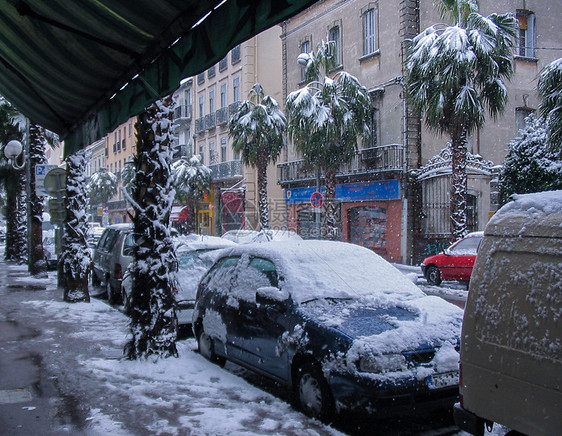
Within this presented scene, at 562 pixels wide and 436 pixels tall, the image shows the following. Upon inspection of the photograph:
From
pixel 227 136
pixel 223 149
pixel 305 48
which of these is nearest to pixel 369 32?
pixel 305 48

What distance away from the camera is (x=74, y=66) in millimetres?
4895

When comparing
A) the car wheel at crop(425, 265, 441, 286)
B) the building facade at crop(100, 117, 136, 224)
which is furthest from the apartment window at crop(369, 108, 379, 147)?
the building facade at crop(100, 117, 136, 224)

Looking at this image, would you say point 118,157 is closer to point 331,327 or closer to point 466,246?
point 466,246

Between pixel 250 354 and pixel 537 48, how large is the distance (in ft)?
84.4

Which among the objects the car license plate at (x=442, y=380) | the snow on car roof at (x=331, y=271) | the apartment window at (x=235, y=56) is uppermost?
the apartment window at (x=235, y=56)

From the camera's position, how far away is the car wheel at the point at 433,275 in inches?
696

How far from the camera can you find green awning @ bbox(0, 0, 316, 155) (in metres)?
3.23

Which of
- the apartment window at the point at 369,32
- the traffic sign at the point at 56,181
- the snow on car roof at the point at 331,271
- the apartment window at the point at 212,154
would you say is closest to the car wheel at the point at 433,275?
the traffic sign at the point at 56,181

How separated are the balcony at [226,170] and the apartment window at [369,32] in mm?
14454

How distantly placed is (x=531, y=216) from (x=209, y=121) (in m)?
42.6

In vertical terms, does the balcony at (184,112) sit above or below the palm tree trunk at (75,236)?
above

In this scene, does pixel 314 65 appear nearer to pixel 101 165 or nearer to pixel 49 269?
pixel 49 269

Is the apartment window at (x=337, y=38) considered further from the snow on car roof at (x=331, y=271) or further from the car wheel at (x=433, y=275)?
the snow on car roof at (x=331, y=271)

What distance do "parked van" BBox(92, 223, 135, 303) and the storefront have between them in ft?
40.9
